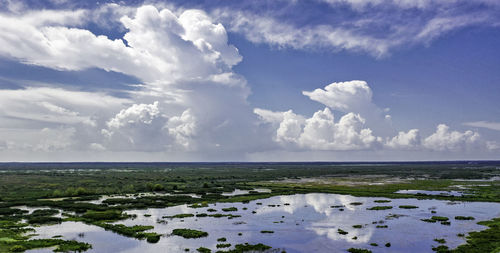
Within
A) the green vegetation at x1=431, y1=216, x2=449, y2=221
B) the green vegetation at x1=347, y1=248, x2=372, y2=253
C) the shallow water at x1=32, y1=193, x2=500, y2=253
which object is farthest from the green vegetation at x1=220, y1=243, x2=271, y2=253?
the green vegetation at x1=431, y1=216, x2=449, y2=221

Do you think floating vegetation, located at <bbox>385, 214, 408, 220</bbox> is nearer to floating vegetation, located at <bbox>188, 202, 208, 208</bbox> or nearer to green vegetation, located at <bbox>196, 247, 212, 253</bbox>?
green vegetation, located at <bbox>196, 247, 212, 253</bbox>

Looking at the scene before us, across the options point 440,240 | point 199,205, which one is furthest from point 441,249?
point 199,205

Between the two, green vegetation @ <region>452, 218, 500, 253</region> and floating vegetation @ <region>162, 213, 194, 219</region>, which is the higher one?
green vegetation @ <region>452, 218, 500, 253</region>

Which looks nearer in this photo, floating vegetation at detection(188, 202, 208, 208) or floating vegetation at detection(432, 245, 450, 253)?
floating vegetation at detection(432, 245, 450, 253)

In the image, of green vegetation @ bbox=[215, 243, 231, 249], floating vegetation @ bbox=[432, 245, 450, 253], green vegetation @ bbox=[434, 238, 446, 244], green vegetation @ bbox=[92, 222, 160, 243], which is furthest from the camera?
green vegetation @ bbox=[92, 222, 160, 243]

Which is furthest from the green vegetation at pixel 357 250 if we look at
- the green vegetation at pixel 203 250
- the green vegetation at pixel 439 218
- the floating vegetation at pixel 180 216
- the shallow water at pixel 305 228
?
the floating vegetation at pixel 180 216

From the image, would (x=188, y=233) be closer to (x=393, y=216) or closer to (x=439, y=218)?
(x=393, y=216)
